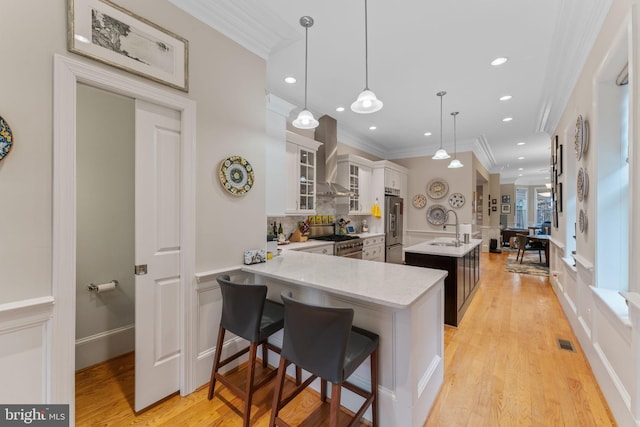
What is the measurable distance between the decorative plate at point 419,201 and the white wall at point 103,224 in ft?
19.8

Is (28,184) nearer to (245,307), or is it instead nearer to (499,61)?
(245,307)

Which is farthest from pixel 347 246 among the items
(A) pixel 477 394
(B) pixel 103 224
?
(B) pixel 103 224

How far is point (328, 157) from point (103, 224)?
3.18m

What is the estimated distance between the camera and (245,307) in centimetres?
161

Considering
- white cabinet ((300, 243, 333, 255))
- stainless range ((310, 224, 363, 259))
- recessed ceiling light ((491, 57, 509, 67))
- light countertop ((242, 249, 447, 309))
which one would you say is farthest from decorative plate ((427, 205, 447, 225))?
light countertop ((242, 249, 447, 309))

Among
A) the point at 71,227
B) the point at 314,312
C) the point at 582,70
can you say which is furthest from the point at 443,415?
the point at 582,70

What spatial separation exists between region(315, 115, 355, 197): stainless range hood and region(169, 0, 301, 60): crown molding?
6.84 ft

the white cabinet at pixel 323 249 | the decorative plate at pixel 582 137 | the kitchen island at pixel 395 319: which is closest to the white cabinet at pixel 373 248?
the white cabinet at pixel 323 249

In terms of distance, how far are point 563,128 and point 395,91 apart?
239 centimetres

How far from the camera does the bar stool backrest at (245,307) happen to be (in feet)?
5.12

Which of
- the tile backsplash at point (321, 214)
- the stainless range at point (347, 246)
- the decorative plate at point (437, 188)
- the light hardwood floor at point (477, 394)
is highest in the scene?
the decorative plate at point (437, 188)

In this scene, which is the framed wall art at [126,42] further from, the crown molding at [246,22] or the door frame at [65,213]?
the crown molding at [246,22]

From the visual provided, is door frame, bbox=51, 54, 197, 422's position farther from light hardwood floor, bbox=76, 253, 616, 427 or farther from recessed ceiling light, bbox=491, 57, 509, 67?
recessed ceiling light, bbox=491, 57, 509, 67

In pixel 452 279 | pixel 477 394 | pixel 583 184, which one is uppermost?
pixel 583 184
